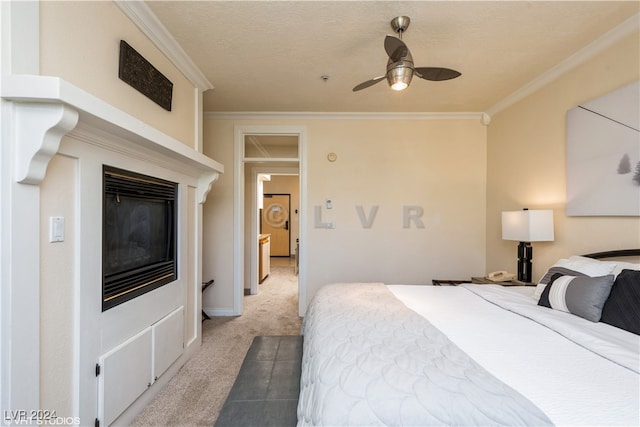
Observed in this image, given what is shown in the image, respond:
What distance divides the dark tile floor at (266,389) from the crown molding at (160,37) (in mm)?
2206

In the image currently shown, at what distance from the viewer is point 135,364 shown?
1666 mm

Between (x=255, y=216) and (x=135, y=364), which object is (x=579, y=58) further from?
(x=255, y=216)

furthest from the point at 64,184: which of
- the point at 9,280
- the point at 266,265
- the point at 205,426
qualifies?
the point at 266,265

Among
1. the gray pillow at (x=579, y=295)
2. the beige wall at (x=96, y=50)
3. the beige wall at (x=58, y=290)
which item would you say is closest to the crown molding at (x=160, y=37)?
the beige wall at (x=96, y=50)

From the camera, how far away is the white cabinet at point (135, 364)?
1447 mm

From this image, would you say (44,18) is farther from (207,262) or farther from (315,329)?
(207,262)

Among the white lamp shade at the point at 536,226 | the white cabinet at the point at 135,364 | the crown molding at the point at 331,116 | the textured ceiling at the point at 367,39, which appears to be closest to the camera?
the white cabinet at the point at 135,364

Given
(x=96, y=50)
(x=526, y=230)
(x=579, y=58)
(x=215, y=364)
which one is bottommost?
(x=215, y=364)

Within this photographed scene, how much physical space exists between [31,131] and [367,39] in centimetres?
199

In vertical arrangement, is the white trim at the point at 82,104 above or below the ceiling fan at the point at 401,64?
below

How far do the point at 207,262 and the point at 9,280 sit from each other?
8.36 ft

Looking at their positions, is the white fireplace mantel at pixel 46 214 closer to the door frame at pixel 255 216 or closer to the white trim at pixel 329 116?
the white trim at pixel 329 116

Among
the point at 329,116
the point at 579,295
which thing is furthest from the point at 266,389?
the point at 329,116

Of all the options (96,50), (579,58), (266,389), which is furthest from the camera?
(579,58)
